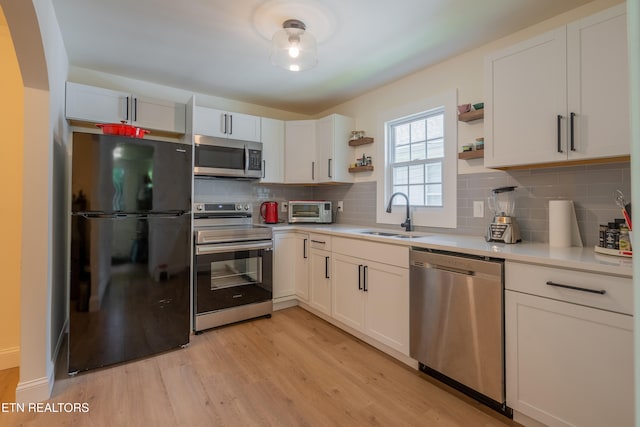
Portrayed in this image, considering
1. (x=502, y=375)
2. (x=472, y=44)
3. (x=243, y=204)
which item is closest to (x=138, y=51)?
(x=243, y=204)

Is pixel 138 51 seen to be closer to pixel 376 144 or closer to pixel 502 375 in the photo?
pixel 376 144

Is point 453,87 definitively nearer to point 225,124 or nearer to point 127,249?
point 225,124

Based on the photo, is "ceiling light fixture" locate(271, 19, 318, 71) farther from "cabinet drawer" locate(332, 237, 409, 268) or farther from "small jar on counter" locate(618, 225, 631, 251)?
"small jar on counter" locate(618, 225, 631, 251)

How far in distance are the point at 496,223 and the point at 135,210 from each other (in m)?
2.56

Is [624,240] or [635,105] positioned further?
[624,240]

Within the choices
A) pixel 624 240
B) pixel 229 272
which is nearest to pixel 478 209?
pixel 624 240

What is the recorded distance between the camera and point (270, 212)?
3.57 metres

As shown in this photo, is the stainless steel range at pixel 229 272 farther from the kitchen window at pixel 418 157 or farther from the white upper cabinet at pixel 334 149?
the kitchen window at pixel 418 157

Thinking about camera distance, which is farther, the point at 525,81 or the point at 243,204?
the point at 243,204

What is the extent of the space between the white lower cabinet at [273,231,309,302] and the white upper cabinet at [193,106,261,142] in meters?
1.16

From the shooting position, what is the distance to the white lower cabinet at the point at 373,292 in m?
2.21

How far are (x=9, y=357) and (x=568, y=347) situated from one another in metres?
3.51

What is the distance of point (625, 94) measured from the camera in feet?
4.96

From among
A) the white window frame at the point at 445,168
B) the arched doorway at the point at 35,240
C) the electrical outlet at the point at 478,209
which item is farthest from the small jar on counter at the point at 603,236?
the arched doorway at the point at 35,240
